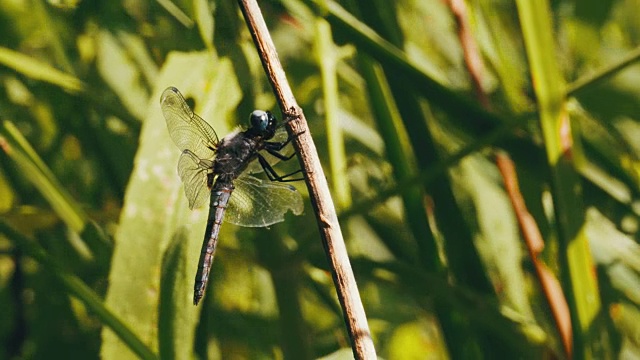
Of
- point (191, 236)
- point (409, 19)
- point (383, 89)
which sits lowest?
point (191, 236)

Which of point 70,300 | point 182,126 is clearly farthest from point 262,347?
point 182,126

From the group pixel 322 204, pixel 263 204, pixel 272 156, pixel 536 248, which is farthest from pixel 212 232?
pixel 536 248

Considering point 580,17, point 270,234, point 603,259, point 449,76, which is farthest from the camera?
point 449,76

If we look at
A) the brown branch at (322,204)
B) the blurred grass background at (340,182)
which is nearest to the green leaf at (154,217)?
the blurred grass background at (340,182)

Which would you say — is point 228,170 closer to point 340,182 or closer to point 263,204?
point 263,204

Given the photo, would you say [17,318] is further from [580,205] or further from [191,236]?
[580,205]

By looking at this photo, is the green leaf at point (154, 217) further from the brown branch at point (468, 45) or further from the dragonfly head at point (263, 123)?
the brown branch at point (468, 45)

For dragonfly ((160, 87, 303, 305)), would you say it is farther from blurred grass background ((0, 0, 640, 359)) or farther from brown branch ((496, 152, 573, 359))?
brown branch ((496, 152, 573, 359))
